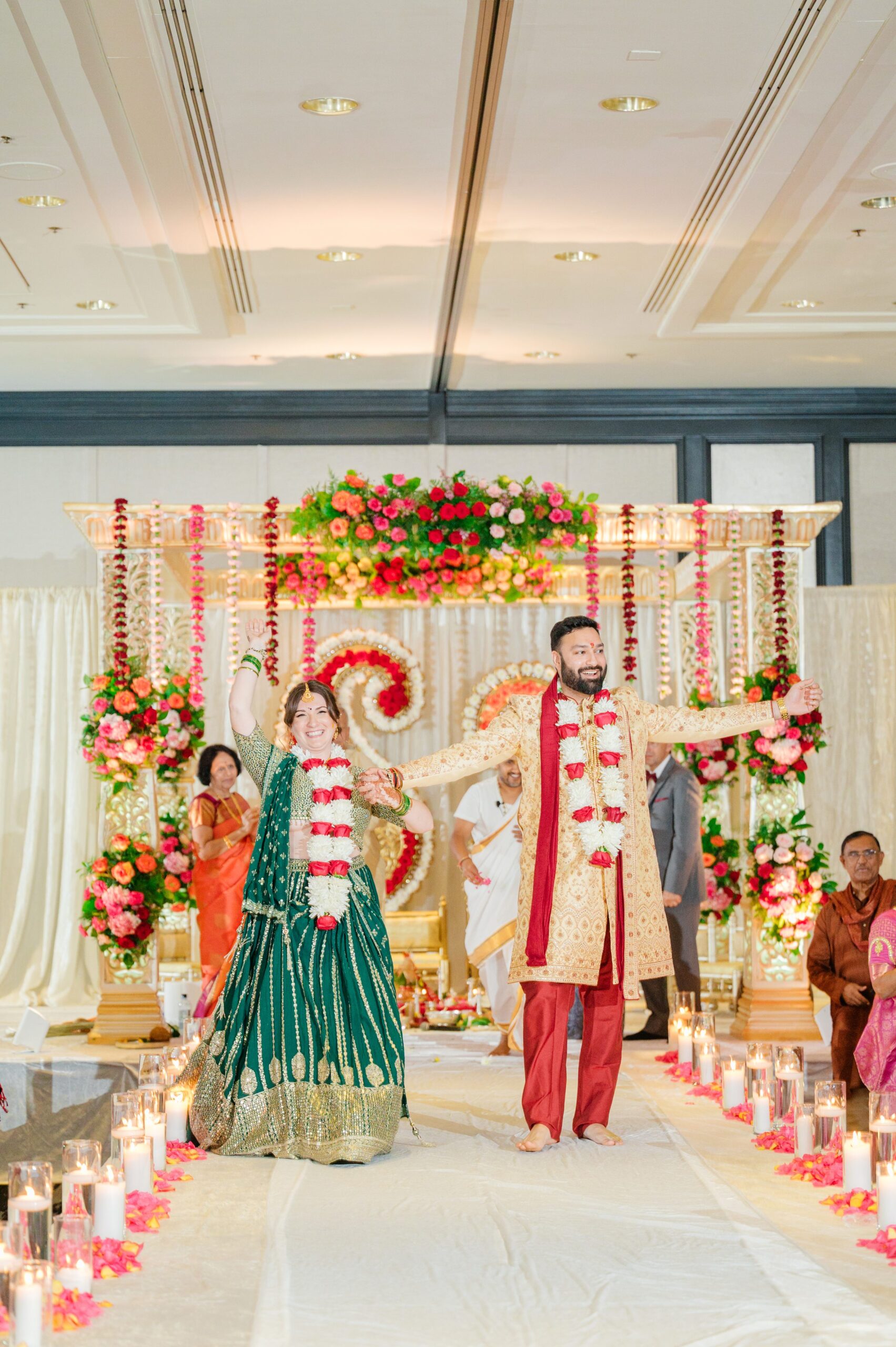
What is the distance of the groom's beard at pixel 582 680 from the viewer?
5043mm

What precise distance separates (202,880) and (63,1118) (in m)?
1.40

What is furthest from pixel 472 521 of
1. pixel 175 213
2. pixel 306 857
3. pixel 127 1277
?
pixel 127 1277

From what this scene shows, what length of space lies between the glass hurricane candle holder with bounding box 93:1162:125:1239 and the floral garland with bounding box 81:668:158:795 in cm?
422

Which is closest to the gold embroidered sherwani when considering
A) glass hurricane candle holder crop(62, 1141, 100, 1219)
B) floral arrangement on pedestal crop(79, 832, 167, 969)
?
glass hurricane candle holder crop(62, 1141, 100, 1219)

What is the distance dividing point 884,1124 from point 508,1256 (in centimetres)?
114

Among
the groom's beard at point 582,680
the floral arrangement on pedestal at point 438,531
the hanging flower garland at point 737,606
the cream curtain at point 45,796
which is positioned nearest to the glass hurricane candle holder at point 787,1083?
the groom's beard at point 582,680

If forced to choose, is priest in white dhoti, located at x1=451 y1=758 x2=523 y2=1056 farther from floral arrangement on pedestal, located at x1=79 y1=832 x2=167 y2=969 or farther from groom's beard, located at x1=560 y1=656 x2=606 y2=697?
groom's beard, located at x1=560 y1=656 x2=606 y2=697

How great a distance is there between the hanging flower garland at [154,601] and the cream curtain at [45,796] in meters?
1.67

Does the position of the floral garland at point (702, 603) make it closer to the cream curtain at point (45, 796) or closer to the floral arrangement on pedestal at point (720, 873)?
the floral arrangement on pedestal at point (720, 873)

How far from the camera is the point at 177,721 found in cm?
793

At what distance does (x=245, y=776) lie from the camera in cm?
943

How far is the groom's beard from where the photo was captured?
5043 mm

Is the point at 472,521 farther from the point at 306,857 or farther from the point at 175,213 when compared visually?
the point at 306,857

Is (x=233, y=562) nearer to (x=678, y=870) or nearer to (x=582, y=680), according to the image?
(x=678, y=870)
